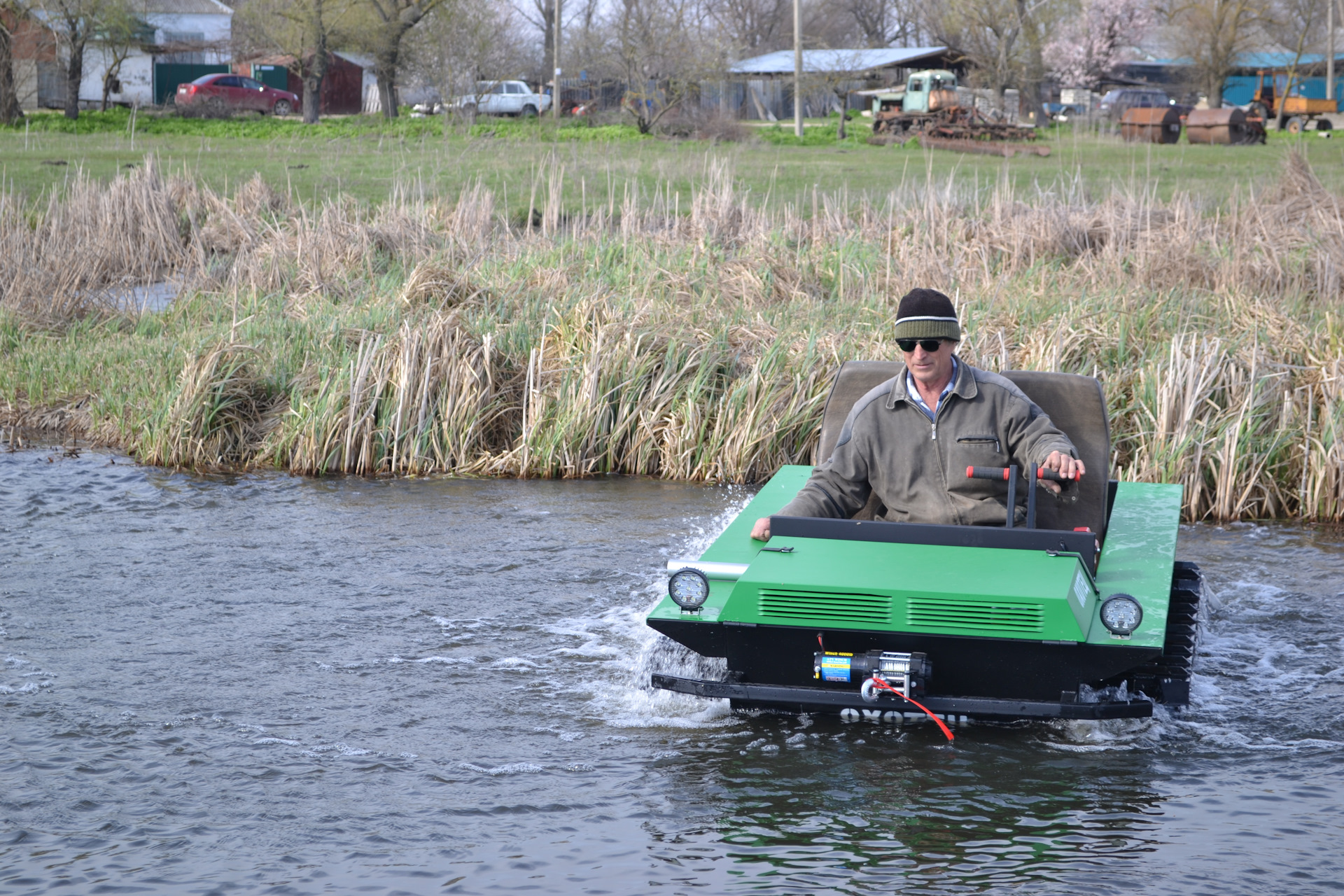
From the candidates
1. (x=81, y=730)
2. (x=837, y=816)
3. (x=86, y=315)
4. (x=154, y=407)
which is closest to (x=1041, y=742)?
(x=837, y=816)

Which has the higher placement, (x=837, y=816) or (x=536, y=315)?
(x=536, y=315)

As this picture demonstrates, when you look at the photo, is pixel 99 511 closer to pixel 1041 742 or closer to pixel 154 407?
pixel 154 407

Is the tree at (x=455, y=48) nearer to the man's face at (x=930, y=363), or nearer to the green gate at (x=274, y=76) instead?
the green gate at (x=274, y=76)

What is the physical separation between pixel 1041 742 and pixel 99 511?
215 inches

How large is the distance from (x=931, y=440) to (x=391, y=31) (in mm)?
37842

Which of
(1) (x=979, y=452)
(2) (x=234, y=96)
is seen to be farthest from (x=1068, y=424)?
(2) (x=234, y=96)

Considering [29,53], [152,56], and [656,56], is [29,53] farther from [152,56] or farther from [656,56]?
[656,56]

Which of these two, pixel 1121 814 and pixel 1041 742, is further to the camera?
pixel 1041 742

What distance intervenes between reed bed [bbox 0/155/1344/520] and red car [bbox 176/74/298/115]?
1026 inches

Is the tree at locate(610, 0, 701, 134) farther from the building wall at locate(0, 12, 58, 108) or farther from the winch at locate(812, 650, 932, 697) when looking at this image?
the winch at locate(812, 650, 932, 697)

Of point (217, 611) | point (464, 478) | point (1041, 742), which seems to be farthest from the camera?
point (464, 478)

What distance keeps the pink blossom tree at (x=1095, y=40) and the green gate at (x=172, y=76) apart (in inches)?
1168

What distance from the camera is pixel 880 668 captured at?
4.36m

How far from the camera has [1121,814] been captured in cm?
421
